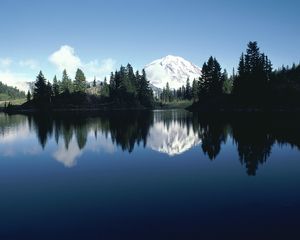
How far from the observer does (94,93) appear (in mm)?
192375

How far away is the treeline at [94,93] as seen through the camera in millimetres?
174750

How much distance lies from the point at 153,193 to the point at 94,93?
Result: 179 m

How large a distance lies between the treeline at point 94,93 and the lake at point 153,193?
474 feet

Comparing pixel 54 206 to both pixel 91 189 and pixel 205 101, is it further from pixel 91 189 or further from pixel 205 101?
pixel 205 101

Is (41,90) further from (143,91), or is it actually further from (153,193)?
(153,193)

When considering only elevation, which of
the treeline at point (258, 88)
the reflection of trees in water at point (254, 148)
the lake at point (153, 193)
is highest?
the treeline at point (258, 88)

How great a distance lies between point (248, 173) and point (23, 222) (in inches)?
620

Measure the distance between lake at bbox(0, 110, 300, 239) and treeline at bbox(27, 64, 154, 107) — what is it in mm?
144416

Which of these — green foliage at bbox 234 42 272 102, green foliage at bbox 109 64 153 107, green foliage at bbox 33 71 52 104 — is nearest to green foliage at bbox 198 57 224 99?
green foliage at bbox 234 42 272 102

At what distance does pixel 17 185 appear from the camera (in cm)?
2094

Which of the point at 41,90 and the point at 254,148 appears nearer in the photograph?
the point at 254,148

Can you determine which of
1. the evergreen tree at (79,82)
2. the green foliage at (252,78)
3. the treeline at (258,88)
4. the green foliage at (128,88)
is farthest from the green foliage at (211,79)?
the evergreen tree at (79,82)

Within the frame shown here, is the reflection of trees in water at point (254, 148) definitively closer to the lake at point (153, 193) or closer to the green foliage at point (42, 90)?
the lake at point (153, 193)

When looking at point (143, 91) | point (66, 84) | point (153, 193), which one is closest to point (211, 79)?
point (143, 91)
